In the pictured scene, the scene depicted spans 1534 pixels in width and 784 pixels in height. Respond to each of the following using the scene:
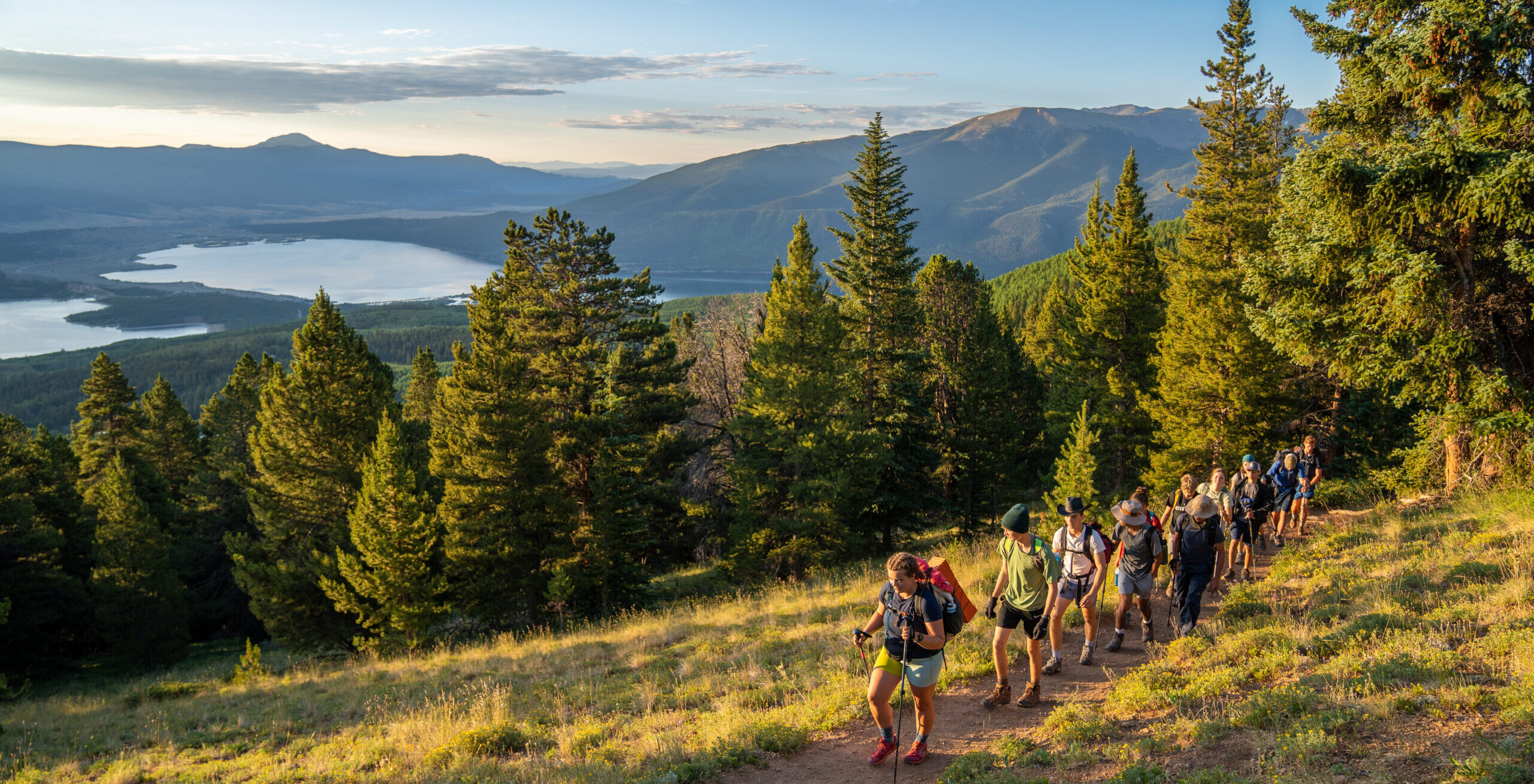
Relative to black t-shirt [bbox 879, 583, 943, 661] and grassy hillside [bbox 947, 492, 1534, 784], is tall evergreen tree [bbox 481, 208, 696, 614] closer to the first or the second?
black t-shirt [bbox 879, 583, 943, 661]

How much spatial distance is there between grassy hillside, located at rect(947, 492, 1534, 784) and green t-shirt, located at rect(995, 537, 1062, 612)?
1.08 metres

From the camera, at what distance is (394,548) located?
1991cm

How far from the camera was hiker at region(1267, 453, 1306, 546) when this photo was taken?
41.0 ft

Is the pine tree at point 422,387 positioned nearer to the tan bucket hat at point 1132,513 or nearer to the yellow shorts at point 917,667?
the tan bucket hat at point 1132,513

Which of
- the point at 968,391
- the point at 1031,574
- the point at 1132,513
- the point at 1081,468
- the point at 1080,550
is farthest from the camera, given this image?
the point at 968,391

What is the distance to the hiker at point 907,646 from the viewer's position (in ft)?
20.4

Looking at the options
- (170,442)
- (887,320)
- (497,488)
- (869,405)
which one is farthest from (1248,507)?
(170,442)

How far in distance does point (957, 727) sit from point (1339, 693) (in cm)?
330

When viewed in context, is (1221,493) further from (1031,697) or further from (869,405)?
(869,405)

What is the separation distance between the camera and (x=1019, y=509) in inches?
280

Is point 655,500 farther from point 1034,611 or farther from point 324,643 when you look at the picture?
point 1034,611

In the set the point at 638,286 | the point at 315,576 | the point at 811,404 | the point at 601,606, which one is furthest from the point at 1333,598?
the point at 315,576

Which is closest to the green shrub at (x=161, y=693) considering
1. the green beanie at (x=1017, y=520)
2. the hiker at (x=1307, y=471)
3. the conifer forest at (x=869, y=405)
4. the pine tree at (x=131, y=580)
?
the conifer forest at (x=869, y=405)

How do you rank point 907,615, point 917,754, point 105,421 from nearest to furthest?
point 907,615
point 917,754
point 105,421
